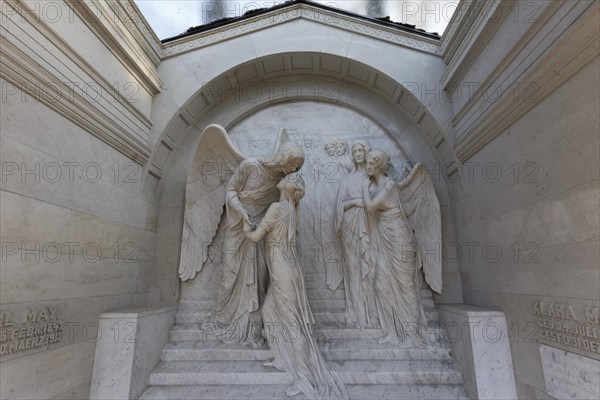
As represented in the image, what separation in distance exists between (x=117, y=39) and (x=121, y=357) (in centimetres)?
342

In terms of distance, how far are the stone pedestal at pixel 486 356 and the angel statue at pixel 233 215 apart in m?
2.19

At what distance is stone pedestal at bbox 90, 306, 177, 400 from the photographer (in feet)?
9.75

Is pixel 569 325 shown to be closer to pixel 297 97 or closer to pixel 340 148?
pixel 340 148

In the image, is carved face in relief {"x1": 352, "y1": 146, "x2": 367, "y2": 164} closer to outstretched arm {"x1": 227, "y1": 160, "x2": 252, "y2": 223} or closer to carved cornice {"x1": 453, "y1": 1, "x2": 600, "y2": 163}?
carved cornice {"x1": 453, "y1": 1, "x2": 600, "y2": 163}

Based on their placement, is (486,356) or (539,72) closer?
(539,72)

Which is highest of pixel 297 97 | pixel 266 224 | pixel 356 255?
pixel 297 97

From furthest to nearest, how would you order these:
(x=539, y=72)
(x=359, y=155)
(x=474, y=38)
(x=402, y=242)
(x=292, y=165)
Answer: (x=359, y=155), (x=402, y=242), (x=292, y=165), (x=474, y=38), (x=539, y=72)

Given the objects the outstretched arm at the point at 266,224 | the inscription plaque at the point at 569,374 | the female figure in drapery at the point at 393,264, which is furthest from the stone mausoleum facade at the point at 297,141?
the outstretched arm at the point at 266,224

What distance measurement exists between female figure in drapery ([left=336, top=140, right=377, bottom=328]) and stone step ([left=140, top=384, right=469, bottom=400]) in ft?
2.37

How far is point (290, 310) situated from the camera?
11.0 ft

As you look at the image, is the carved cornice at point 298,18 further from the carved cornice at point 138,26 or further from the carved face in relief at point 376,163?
the carved face in relief at point 376,163

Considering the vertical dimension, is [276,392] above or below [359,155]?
below

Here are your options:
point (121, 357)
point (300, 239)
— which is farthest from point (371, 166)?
point (121, 357)

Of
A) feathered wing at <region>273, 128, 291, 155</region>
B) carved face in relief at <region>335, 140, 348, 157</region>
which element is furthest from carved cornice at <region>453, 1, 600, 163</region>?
feathered wing at <region>273, 128, 291, 155</region>
